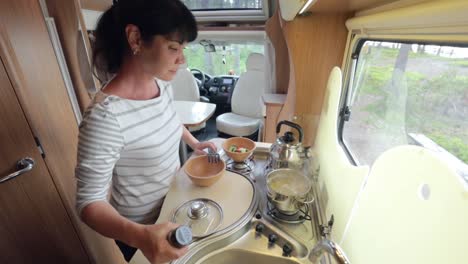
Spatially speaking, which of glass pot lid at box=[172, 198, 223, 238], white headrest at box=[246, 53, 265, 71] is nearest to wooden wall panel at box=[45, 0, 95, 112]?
glass pot lid at box=[172, 198, 223, 238]

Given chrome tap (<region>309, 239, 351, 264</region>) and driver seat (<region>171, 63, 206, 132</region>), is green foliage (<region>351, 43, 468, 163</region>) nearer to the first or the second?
chrome tap (<region>309, 239, 351, 264</region>)

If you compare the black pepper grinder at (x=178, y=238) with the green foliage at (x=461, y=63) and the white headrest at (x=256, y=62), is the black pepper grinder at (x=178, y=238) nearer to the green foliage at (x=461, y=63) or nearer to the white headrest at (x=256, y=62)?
the green foliage at (x=461, y=63)

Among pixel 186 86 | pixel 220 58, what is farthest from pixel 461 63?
pixel 220 58

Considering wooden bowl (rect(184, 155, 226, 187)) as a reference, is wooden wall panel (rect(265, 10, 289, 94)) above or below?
above

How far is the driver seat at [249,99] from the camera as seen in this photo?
3.04 metres

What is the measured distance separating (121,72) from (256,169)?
2.35 feet

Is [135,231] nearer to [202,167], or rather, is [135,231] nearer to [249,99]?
[202,167]

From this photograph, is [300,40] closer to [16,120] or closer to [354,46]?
Answer: [354,46]

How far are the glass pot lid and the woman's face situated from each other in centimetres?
49

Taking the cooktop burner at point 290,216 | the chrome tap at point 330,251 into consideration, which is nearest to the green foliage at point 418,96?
the chrome tap at point 330,251

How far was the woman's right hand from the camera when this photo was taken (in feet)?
1.83

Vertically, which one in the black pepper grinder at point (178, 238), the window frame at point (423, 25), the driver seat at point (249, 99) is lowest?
the driver seat at point (249, 99)

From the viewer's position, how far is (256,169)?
1.08m

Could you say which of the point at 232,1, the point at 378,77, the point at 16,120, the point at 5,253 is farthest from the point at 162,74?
the point at 232,1
